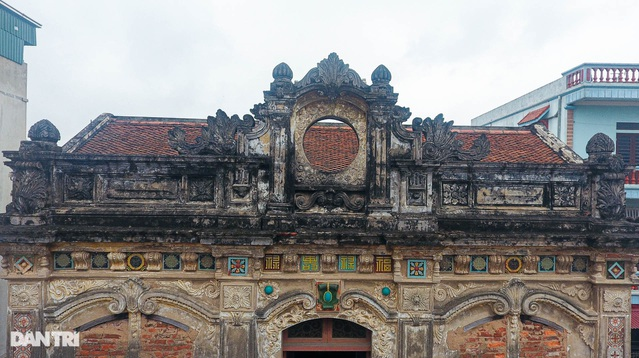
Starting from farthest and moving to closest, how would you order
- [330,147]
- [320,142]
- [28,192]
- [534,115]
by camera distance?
1. [534,115]
2. [320,142]
3. [330,147]
4. [28,192]

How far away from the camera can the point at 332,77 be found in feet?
27.6

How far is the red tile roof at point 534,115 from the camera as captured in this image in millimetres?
16689

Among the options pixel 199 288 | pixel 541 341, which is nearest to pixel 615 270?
pixel 541 341

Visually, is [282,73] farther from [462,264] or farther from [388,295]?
[462,264]

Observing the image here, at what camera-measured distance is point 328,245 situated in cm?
838

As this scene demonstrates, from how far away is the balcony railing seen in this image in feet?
48.3

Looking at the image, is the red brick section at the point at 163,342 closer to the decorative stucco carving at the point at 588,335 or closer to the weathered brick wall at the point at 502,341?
the weathered brick wall at the point at 502,341

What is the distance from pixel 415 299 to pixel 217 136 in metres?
4.43

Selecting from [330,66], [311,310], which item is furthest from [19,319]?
[330,66]

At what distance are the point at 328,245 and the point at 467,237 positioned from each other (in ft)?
7.80

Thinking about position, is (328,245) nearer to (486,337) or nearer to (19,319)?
(486,337)

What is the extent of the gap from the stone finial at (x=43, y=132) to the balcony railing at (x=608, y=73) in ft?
46.6

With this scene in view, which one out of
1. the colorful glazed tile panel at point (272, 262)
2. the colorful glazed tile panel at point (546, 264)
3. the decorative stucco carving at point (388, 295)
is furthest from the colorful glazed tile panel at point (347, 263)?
the colorful glazed tile panel at point (546, 264)

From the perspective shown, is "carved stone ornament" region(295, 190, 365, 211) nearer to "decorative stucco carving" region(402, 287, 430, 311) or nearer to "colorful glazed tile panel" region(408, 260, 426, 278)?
"colorful glazed tile panel" region(408, 260, 426, 278)
